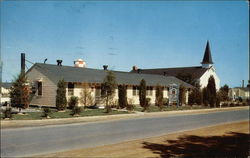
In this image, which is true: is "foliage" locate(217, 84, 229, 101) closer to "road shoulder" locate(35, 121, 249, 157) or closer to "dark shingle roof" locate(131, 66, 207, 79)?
"dark shingle roof" locate(131, 66, 207, 79)

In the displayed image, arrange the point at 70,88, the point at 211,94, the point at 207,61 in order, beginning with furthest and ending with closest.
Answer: the point at 207,61, the point at 211,94, the point at 70,88

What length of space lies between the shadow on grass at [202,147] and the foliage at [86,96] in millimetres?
15940

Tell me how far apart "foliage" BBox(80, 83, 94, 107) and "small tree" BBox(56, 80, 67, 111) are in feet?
9.71

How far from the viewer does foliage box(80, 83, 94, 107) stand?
26769 mm

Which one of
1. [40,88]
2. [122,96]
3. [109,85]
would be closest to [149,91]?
[122,96]

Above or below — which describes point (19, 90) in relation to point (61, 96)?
above

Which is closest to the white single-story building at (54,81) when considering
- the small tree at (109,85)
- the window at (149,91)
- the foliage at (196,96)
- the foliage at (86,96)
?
the foliage at (86,96)

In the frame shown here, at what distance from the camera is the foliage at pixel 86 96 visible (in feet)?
87.8

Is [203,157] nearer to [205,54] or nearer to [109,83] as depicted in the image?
[109,83]

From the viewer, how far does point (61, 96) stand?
936 inches

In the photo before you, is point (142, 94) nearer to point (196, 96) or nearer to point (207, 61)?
point (196, 96)

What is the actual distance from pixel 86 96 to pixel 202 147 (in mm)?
18258

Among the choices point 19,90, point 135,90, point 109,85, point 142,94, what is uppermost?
point 109,85

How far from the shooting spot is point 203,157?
8.21 m
